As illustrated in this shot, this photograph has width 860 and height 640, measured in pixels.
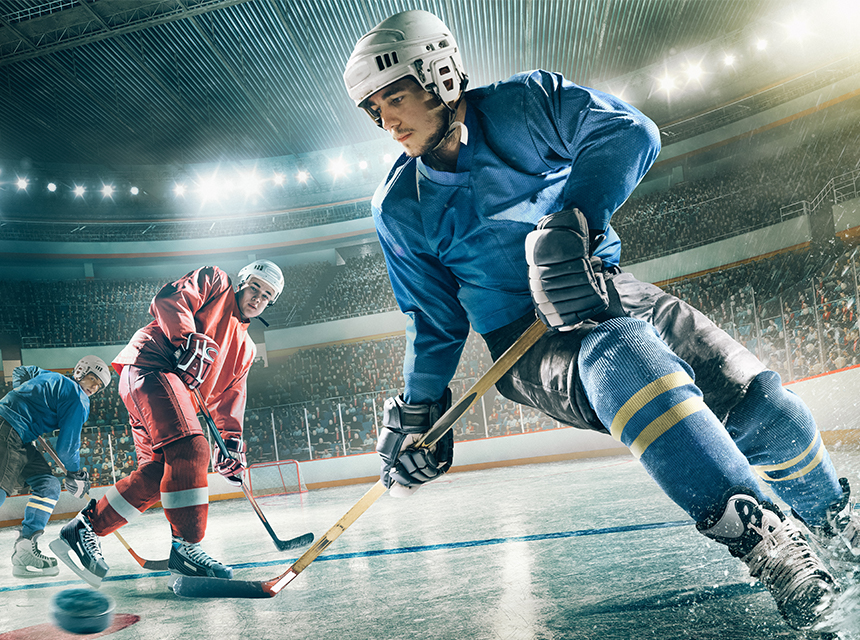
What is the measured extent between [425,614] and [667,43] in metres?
9.64

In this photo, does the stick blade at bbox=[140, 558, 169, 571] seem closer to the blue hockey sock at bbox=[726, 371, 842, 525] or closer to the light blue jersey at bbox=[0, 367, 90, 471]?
the light blue jersey at bbox=[0, 367, 90, 471]

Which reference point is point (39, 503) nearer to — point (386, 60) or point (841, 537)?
point (386, 60)

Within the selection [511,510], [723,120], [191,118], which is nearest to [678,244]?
[723,120]

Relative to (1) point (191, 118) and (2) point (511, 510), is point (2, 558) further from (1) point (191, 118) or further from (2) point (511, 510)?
(1) point (191, 118)

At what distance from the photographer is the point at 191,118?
9508 mm

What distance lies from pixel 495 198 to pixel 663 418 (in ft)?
2.00

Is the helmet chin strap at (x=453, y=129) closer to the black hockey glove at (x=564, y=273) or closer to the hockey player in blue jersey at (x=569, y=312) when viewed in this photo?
the hockey player in blue jersey at (x=569, y=312)

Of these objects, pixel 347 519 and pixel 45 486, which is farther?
pixel 45 486

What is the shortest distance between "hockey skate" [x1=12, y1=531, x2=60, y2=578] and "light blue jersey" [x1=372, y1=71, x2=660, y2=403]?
2906 millimetres

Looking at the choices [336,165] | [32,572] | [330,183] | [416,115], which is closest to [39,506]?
[32,572]

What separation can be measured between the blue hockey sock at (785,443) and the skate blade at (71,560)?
2722 millimetres

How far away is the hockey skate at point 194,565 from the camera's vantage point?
7.47ft

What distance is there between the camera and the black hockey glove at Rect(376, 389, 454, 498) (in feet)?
4.53

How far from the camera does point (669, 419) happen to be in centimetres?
77
